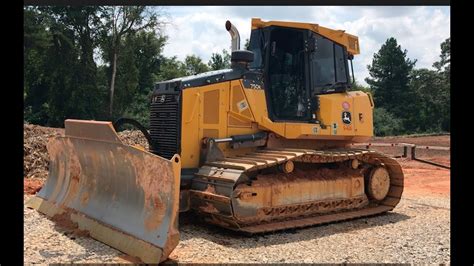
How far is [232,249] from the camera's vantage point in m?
6.03

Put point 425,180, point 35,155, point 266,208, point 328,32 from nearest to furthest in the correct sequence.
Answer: point 266,208 < point 328,32 < point 35,155 < point 425,180

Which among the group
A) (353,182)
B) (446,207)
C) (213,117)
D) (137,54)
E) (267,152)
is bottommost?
(446,207)

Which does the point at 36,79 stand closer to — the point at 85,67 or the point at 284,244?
the point at 85,67

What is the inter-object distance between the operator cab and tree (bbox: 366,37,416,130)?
132 feet

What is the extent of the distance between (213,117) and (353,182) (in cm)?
272

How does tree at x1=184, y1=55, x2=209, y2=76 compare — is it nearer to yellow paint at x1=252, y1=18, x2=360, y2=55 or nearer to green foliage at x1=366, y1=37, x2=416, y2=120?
green foliage at x1=366, y1=37, x2=416, y2=120

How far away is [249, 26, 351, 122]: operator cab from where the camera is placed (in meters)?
8.27

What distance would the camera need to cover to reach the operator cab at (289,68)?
827 cm

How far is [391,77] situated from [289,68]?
43.4m

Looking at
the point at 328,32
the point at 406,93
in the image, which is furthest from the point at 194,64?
the point at 328,32

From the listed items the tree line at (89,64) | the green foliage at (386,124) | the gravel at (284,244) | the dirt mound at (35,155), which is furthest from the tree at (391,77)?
the gravel at (284,244)

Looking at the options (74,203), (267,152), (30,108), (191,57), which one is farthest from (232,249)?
(191,57)

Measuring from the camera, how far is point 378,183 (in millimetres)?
8852
